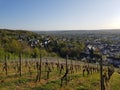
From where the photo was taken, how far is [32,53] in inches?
3706

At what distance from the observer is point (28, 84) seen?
27.5 metres

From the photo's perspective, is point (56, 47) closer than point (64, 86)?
No

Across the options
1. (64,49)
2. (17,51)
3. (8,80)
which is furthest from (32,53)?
(8,80)

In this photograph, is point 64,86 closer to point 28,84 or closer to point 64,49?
point 28,84

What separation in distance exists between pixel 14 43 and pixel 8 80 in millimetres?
69669

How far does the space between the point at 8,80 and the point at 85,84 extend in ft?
29.8

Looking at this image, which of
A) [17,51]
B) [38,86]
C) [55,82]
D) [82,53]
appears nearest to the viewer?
[38,86]

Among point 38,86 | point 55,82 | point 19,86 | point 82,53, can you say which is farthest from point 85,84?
point 82,53

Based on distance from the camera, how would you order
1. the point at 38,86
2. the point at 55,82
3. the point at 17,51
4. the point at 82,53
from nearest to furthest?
the point at 38,86 < the point at 55,82 < the point at 17,51 < the point at 82,53

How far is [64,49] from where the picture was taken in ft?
350

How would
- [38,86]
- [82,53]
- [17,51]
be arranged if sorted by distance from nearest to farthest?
[38,86]
[17,51]
[82,53]

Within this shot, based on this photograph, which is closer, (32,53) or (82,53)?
(32,53)

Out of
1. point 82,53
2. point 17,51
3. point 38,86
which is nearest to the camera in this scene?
point 38,86

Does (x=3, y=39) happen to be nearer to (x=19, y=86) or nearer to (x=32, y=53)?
(x=32, y=53)
